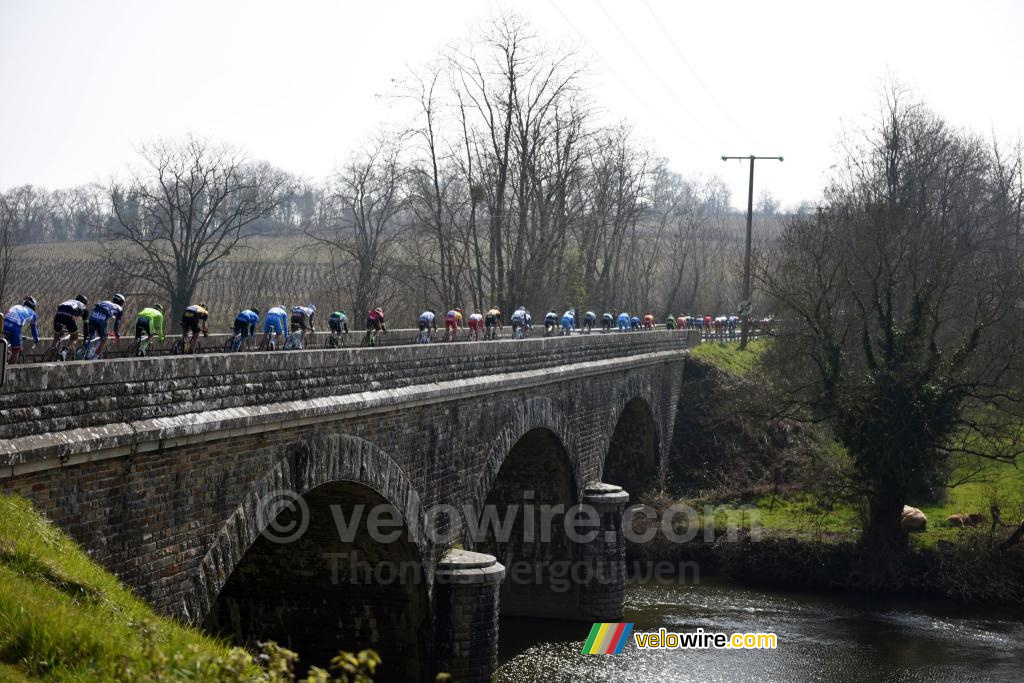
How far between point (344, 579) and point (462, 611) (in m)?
1.90

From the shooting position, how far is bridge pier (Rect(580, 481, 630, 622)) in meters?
26.1

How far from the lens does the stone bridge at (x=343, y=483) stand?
9344mm

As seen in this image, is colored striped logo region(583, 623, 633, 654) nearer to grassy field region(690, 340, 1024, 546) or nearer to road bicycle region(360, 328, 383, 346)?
road bicycle region(360, 328, 383, 346)

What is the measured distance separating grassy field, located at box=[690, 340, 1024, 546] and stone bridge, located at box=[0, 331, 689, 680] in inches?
254

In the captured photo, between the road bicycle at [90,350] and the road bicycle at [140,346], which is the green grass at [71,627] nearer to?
the road bicycle at [90,350]

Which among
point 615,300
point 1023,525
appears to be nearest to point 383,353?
point 1023,525

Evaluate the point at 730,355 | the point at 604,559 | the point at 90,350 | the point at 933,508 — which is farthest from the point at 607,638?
the point at 730,355

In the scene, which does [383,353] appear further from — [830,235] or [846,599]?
[830,235]

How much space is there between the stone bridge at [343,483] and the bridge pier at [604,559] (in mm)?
51

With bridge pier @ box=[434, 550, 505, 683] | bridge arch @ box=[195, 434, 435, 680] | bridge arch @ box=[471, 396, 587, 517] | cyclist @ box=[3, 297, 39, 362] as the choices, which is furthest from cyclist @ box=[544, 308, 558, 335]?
cyclist @ box=[3, 297, 39, 362]

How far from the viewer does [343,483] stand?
47.9 feet

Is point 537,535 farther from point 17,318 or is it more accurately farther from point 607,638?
point 17,318

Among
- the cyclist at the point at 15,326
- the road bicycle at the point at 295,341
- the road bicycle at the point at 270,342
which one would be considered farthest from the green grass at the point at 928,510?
the cyclist at the point at 15,326

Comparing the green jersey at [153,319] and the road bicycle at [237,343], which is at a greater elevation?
the green jersey at [153,319]
